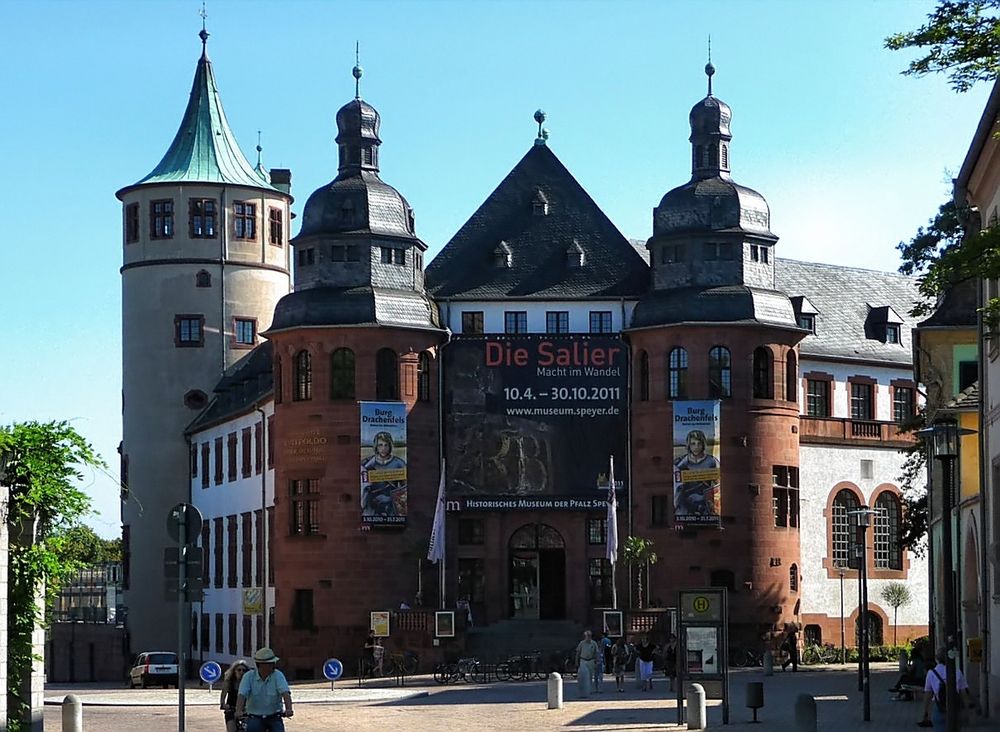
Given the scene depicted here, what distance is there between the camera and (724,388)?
67.9 m

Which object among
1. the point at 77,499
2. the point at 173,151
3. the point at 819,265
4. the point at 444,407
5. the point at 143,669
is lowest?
the point at 143,669

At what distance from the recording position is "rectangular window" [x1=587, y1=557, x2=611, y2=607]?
69125mm

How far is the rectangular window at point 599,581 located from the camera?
2721 inches

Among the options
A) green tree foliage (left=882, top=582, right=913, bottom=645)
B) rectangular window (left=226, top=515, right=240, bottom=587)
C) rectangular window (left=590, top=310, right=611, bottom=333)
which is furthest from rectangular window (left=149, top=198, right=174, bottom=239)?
green tree foliage (left=882, top=582, right=913, bottom=645)

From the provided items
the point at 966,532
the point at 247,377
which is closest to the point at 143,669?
the point at 247,377

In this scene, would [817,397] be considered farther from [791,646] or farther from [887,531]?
[791,646]

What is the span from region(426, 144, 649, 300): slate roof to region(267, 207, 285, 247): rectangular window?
1674 centimetres

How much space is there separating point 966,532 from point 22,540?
2425cm

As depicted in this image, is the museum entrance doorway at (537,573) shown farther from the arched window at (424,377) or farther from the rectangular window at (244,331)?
the rectangular window at (244,331)

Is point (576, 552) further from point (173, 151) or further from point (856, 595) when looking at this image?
point (173, 151)

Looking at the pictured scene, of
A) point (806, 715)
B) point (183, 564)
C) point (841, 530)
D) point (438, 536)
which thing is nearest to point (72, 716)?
point (183, 564)

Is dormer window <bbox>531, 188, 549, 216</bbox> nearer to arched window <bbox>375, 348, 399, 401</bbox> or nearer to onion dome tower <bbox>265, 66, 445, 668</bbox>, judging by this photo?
onion dome tower <bbox>265, 66, 445, 668</bbox>

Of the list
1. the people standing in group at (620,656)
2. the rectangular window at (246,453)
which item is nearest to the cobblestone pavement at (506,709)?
the people standing in group at (620,656)

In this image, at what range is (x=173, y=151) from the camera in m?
89.1
